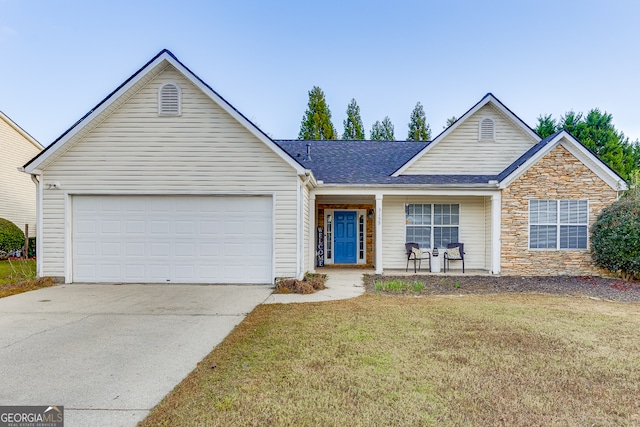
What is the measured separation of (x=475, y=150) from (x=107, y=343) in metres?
11.8

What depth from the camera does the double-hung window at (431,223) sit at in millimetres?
12688

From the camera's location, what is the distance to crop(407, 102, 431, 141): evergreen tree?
33031 millimetres

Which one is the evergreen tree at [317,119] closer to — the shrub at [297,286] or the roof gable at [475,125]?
the roof gable at [475,125]

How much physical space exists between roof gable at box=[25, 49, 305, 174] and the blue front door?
4.91m

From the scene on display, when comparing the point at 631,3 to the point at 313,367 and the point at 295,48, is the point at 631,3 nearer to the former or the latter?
the point at 295,48

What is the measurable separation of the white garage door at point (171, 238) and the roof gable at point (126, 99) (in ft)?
3.92

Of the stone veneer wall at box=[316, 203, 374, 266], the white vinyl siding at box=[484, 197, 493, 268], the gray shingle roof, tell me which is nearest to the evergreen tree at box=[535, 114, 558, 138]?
the gray shingle roof

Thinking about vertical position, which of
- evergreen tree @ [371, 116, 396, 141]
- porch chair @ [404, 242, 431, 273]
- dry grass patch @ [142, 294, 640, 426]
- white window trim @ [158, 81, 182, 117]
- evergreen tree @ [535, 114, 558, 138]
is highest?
evergreen tree @ [371, 116, 396, 141]

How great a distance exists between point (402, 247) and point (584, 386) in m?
9.27

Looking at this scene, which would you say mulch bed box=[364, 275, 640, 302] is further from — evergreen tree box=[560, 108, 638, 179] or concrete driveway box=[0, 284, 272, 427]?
evergreen tree box=[560, 108, 638, 179]

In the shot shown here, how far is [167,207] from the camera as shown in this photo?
9.66 metres

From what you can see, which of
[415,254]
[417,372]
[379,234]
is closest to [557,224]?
[415,254]

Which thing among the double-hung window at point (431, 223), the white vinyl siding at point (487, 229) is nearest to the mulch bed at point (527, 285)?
the white vinyl siding at point (487, 229)

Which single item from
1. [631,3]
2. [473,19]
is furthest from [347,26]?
[631,3]
